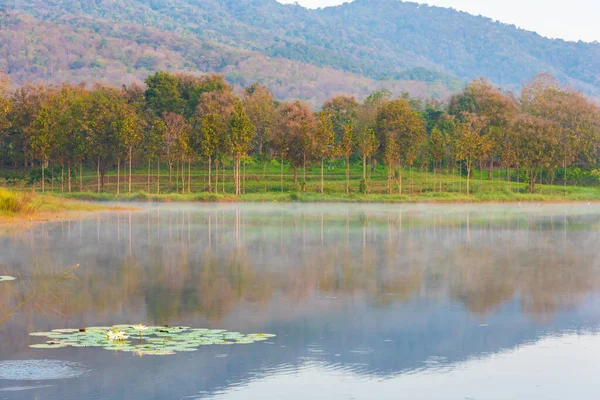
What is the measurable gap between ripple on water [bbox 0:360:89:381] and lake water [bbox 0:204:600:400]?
2cm

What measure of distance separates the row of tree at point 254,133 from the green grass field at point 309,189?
1.25 m

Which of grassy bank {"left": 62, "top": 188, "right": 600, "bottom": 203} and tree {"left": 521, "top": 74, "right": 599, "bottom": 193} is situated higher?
tree {"left": 521, "top": 74, "right": 599, "bottom": 193}

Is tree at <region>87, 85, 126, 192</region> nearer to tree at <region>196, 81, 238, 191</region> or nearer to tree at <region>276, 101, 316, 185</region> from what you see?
tree at <region>196, 81, 238, 191</region>

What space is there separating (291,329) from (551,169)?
67.7 metres

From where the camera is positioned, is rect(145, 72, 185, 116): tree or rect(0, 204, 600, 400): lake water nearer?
rect(0, 204, 600, 400): lake water

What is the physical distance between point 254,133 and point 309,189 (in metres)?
11.4

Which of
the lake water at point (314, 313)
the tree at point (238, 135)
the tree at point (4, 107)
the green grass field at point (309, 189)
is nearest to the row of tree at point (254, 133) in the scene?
the tree at point (238, 135)

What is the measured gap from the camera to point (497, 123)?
285ft

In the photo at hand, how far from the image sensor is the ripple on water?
31.3 feet

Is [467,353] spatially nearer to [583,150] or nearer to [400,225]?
[400,225]

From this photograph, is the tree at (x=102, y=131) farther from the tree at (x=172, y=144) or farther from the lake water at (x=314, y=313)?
the lake water at (x=314, y=313)

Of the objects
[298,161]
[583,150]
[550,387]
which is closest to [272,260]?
[550,387]

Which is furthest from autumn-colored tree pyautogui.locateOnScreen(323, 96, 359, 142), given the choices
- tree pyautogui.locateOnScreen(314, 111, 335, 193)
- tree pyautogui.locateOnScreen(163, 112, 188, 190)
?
tree pyautogui.locateOnScreen(314, 111, 335, 193)

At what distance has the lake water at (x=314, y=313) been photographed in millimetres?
9539
